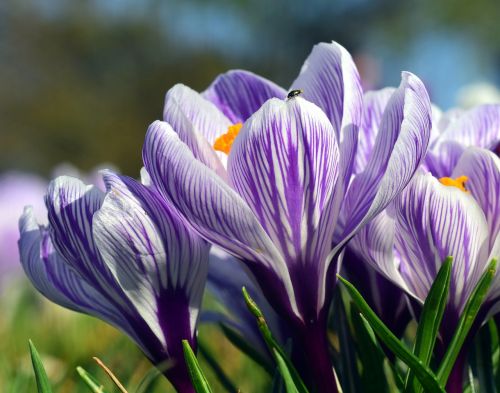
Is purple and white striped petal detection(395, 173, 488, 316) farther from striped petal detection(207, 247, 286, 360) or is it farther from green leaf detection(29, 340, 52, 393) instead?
green leaf detection(29, 340, 52, 393)

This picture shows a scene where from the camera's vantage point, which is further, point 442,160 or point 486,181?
point 442,160

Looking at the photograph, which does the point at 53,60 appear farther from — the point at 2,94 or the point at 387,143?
the point at 387,143

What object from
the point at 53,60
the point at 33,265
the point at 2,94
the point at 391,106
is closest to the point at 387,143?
the point at 391,106

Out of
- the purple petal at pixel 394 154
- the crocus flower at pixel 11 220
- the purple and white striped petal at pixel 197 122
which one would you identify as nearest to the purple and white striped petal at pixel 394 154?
the purple petal at pixel 394 154

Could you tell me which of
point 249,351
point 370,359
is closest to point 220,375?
point 249,351

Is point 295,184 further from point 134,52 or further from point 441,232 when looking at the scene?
point 134,52

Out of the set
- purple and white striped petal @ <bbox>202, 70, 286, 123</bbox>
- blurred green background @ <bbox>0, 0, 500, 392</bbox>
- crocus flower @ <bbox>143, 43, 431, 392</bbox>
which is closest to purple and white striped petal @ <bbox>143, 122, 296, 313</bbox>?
crocus flower @ <bbox>143, 43, 431, 392</bbox>

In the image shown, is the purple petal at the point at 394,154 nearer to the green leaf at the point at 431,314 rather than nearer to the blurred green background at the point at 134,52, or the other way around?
the green leaf at the point at 431,314

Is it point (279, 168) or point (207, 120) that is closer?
point (279, 168)
